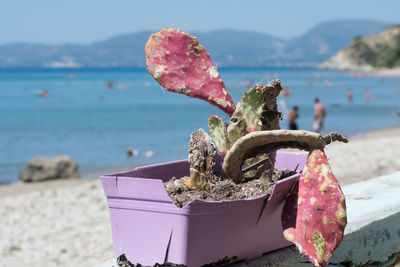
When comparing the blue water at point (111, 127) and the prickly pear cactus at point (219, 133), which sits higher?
the prickly pear cactus at point (219, 133)

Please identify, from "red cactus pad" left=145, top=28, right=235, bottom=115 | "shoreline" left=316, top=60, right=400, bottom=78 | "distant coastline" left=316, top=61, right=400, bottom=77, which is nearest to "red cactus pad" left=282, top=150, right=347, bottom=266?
"red cactus pad" left=145, top=28, right=235, bottom=115

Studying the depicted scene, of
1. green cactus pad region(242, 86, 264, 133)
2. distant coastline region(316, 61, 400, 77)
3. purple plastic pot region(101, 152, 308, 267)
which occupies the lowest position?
distant coastline region(316, 61, 400, 77)

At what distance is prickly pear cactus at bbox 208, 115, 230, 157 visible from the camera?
1692 mm

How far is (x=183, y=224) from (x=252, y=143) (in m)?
0.34

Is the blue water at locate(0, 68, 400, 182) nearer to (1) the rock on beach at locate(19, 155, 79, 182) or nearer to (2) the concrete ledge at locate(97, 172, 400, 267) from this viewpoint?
(1) the rock on beach at locate(19, 155, 79, 182)

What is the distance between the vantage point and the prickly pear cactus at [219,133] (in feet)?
5.55

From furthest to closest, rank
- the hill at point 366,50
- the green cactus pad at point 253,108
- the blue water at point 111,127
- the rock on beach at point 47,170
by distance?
the hill at point 366,50 → the blue water at point 111,127 → the rock on beach at point 47,170 → the green cactus pad at point 253,108

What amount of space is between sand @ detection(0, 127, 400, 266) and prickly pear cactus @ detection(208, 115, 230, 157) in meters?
2.23

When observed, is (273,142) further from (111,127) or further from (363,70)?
(363,70)

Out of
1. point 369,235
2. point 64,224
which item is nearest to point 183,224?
point 369,235

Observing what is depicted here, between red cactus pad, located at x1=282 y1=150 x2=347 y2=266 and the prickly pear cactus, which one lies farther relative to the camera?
the prickly pear cactus

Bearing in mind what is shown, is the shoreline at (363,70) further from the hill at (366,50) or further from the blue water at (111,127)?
the blue water at (111,127)

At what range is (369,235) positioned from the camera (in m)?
2.15

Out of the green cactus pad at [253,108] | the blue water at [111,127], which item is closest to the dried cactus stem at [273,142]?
the green cactus pad at [253,108]
